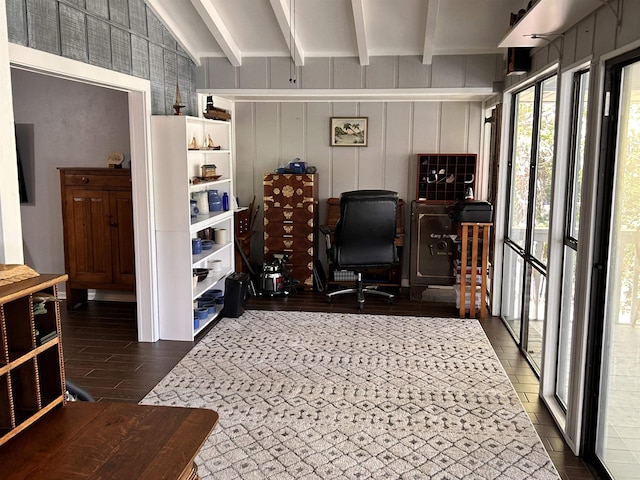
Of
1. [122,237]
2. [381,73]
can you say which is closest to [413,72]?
[381,73]

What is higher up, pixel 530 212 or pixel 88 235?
pixel 530 212

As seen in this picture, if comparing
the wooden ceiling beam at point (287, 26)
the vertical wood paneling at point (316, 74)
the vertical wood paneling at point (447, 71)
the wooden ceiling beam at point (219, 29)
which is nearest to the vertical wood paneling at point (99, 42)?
the wooden ceiling beam at point (219, 29)

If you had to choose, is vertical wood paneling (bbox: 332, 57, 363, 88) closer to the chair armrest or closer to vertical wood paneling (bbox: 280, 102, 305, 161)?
vertical wood paneling (bbox: 280, 102, 305, 161)

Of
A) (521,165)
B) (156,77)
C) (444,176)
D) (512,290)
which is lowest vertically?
(512,290)

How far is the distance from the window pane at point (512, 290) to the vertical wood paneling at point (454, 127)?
5.54ft

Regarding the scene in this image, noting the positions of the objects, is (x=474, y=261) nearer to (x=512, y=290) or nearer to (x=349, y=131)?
(x=512, y=290)

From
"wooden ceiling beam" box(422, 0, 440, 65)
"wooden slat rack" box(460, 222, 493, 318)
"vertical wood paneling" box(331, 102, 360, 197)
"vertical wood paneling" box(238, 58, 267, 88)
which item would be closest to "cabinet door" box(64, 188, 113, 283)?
"vertical wood paneling" box(238, 58, 267, 88)

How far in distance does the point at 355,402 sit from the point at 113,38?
3.00 m

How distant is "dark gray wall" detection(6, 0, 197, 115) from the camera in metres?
3.24

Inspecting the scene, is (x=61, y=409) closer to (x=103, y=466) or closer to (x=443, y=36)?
(x=103, y=466)

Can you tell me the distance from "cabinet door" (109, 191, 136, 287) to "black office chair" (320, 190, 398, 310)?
191 centimetres

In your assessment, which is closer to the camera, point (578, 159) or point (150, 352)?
point (578, 159)

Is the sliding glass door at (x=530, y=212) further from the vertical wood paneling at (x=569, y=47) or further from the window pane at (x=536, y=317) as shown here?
the vertical wood paneling at (x=569, y=47)

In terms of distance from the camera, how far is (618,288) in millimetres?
2721
